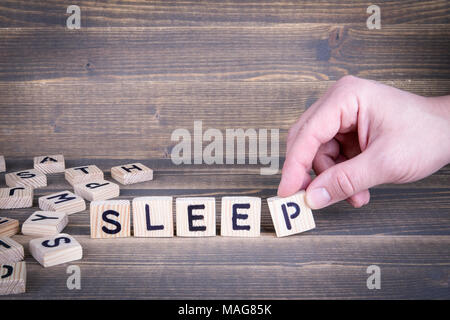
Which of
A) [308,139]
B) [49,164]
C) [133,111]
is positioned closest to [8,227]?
[49,164]

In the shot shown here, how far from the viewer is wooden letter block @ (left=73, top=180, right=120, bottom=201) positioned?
1302 mm

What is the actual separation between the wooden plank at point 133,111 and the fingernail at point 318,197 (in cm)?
64

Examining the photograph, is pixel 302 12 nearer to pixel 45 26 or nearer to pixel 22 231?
pixel 45 26

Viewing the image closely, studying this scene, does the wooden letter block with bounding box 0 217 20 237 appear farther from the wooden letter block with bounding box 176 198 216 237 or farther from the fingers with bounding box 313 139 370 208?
the fingers with bounding box 313 139 370 208

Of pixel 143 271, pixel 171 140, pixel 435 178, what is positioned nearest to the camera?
pixel 143 271

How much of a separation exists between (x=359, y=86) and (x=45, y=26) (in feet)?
3.95

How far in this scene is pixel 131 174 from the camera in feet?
4.74

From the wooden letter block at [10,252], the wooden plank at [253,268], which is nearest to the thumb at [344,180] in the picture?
the wooden plank at [253,268]

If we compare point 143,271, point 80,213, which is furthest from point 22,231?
point 143,271

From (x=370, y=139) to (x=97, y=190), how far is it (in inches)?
31.7

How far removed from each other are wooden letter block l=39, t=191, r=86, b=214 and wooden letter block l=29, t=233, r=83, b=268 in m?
0.20

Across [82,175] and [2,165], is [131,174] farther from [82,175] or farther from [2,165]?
[2,165]

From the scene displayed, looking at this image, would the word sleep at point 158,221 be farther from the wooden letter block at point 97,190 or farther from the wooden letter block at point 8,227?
the wooden letter block at point 97,190

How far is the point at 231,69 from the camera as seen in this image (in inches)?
65.1
